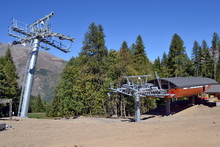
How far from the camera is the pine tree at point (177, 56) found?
44438 millimetres

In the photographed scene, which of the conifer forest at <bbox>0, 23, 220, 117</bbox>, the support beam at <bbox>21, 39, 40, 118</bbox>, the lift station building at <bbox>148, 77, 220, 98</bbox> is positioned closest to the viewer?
the support beam at <bbox>21, 39, 40, 118</bbox>

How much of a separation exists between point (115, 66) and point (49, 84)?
121 metres

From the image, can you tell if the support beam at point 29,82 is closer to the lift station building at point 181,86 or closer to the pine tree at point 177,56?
the lift station building at point 181,86

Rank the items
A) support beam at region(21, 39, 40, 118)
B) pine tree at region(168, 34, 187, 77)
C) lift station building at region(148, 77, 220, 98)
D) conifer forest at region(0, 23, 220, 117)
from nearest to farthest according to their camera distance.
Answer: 1. support beam at region(21, 39, 40, 118)
2. lift station building at region(148, 77, 220, 98)
3. conifer forest at region(0, 23, 220, 117)
4. pine tree at region(168, 34, 187, 77)

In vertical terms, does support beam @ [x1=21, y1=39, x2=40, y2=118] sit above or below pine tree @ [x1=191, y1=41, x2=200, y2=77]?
below

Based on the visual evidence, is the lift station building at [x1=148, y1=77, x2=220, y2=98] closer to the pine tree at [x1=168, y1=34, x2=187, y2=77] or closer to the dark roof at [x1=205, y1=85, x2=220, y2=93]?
the dark roof at [x1=205, y1=85, x2=220, y2=93]

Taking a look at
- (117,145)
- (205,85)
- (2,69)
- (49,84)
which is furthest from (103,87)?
(49,84)

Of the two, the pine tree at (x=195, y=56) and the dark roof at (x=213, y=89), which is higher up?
the pine tree at (x=195, y=56)

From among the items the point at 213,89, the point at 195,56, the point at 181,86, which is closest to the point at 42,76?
the point at 195,56

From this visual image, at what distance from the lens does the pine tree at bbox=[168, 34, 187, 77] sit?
44438 mm

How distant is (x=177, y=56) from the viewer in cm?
4453

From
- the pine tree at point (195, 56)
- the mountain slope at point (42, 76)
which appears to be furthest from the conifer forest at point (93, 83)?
the mountain slope at point (42, 76)

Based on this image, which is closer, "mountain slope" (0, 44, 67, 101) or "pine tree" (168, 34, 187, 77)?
"pine tree" (168, 34, 187, 77)

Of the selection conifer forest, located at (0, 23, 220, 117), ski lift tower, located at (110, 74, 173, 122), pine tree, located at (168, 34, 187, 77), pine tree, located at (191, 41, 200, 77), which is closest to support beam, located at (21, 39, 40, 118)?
ski lift tower, located at (110, 74, 173, 122)
